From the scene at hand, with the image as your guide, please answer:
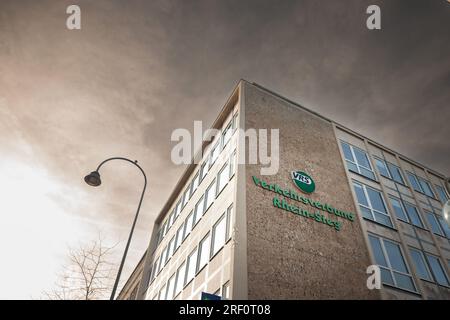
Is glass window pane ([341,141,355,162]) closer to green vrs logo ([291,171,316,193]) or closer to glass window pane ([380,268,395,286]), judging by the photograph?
green vrs logo ([291,171,316,193])

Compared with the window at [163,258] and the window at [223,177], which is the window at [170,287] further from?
the window at [223,177]

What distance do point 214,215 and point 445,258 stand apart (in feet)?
48.9

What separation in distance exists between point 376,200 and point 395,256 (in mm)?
3800

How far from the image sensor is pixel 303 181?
15.6 metres

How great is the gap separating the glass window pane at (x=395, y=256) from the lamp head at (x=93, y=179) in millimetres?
14889

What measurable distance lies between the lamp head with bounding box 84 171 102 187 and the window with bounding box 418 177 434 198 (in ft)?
78.4

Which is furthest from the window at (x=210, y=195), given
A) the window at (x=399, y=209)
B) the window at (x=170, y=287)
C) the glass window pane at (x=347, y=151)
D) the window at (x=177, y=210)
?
the window at (x=399, y=209)

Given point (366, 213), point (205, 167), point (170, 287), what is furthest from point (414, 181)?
point (170, 287)

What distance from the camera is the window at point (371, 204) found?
17.3m

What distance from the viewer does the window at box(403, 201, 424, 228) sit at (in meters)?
19.7

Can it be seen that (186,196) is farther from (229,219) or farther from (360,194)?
(360,194)

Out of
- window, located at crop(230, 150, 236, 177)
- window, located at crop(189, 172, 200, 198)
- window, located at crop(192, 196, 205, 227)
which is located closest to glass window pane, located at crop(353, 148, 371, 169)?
window, located at crop(230, 150, 236, 177)

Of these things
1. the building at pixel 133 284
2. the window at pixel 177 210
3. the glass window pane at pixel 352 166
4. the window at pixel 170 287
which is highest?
the window at pixel 177 210
